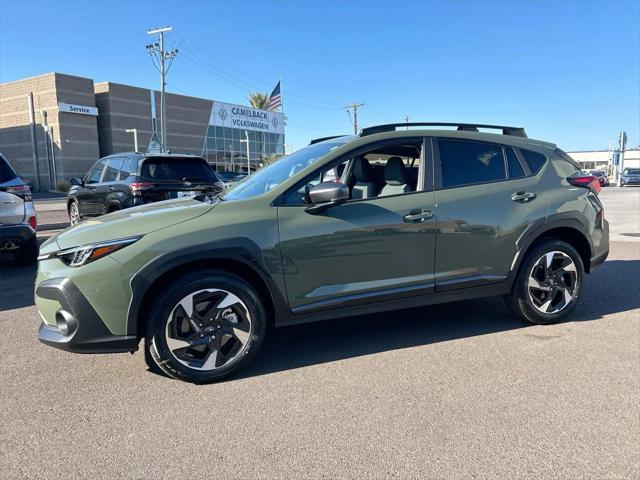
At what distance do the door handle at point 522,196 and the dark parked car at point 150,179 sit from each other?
4929 millimetres

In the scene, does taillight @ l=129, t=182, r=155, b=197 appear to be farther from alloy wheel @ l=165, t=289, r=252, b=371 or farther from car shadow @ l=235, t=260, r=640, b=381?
alloy wheel @ l=165, t=289, r=252, b=371

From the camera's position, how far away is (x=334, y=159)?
373cm

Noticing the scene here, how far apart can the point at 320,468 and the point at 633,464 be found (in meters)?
1.57

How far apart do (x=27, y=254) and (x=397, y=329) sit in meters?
6.32

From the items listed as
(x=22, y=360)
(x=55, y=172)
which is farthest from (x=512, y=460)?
(x=55, y=172)

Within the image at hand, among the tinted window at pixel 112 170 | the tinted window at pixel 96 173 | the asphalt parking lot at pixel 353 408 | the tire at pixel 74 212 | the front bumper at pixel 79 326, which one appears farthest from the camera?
the tire at pixel 74 212

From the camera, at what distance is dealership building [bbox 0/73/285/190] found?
135 feet

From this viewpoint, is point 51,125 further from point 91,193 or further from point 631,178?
point 631,178

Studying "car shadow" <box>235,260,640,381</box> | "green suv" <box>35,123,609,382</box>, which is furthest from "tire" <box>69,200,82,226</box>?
"car shadow" <box>235,260,640,381</box>

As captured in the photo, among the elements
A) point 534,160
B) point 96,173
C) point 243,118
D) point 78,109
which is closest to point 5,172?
point 96,173

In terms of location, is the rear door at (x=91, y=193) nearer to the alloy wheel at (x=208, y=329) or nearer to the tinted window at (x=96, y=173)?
the tinted window at (x=96, y=173)

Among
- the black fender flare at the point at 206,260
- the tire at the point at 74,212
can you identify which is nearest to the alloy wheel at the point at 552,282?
the black fender flare at the point at 206,260

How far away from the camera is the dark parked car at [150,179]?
827cm

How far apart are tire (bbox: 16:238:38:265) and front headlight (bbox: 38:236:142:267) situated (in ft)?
16.4
